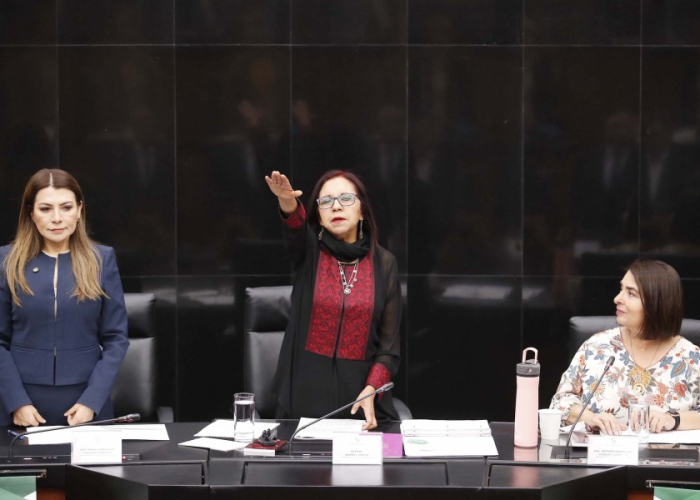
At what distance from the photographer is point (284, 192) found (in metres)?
3.21

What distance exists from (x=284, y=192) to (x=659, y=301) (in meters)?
1.24

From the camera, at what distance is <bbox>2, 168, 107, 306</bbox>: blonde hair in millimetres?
3262

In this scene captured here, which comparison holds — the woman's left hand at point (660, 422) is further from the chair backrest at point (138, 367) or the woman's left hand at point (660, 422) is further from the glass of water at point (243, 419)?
the chair backrest at point (138, 367)

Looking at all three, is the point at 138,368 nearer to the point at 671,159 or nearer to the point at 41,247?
the point at 41,247

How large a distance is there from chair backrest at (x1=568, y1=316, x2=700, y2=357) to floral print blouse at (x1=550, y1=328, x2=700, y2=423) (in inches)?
11.4

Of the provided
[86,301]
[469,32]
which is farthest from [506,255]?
[86,301]

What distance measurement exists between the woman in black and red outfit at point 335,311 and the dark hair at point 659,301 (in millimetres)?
800

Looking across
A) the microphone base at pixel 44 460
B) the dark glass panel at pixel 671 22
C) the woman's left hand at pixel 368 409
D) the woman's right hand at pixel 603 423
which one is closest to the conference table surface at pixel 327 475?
the microphone base at pixel 44 460

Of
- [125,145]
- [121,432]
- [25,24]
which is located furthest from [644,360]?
[25,24]

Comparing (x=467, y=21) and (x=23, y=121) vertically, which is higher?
(x=467, y=21)

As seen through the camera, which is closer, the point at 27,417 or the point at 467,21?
the point at 27,417

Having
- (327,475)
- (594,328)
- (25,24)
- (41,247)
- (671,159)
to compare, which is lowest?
(327,475)

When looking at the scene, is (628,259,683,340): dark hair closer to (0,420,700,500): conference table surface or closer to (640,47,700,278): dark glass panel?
(0,420,700,500): conference table surface

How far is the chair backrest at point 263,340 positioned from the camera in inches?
150
